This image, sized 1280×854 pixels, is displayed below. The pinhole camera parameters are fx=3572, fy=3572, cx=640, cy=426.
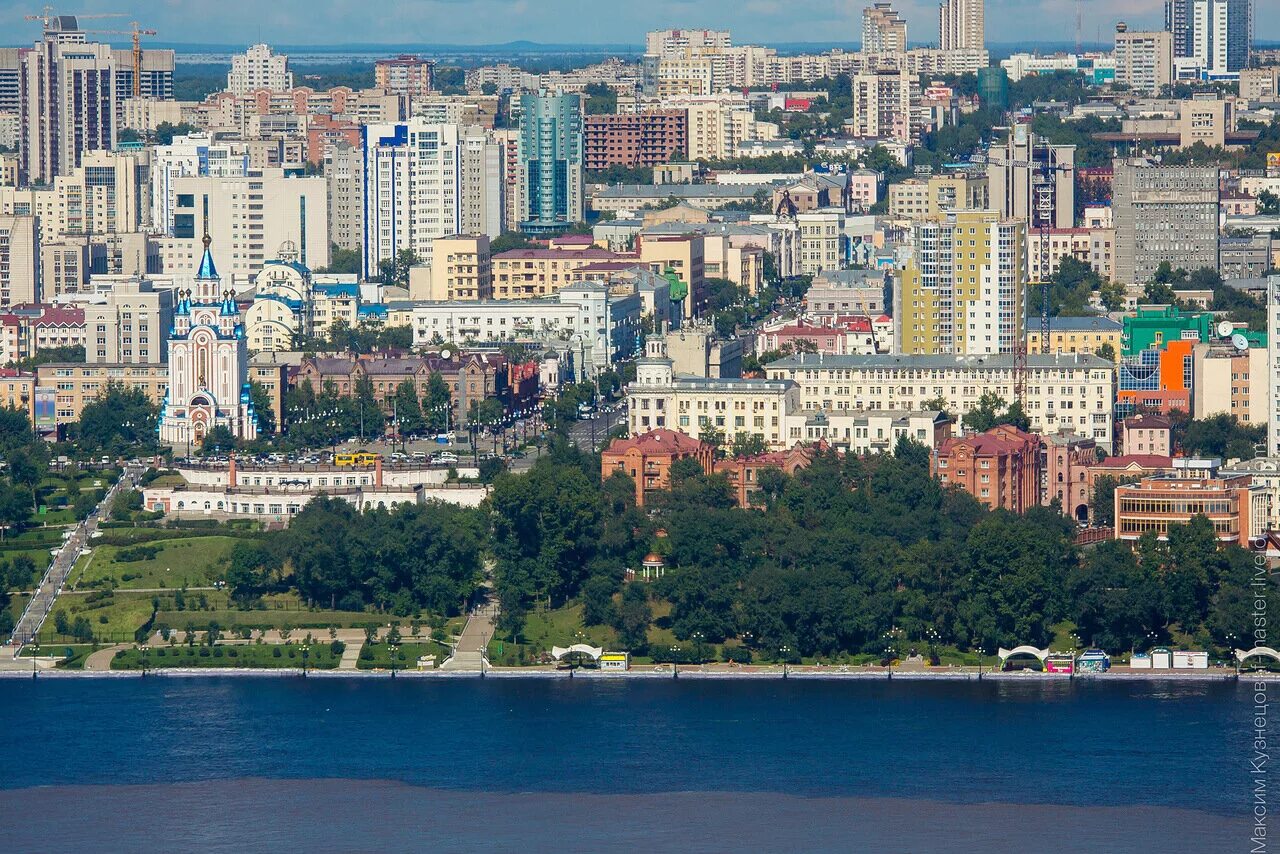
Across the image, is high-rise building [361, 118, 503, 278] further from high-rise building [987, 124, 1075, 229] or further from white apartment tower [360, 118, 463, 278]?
high-rise building [987, 124, 1075, 229]

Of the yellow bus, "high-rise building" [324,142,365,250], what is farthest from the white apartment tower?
the yellow bus

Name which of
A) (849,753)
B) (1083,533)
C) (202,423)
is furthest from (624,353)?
(849,753)

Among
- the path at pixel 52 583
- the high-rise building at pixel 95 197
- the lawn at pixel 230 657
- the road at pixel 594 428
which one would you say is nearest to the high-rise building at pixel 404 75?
the high-rise building at pixel 95 197

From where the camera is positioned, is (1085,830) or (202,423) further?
(202,423)

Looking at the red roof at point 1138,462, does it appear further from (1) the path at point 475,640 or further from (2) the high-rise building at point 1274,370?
(1) the path at point 475,640

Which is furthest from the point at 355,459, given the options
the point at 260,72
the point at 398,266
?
the point at 260,72

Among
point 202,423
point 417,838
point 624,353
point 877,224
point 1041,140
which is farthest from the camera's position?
point 1041,140

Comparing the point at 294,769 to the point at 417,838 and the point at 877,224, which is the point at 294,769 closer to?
the point at 417,838
